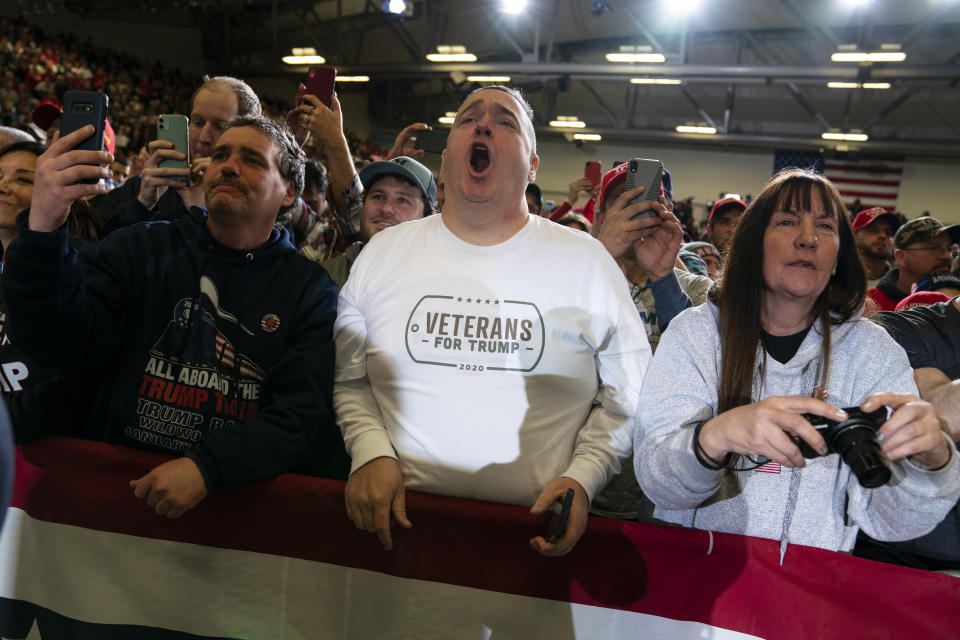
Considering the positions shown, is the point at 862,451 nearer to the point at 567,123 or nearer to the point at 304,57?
the point at 304,57

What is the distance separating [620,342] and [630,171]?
0.67 meters

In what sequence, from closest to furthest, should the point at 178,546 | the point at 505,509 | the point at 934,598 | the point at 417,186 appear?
the point at 934,598
the point at 505,509
the point at 178,546
the point at 417,186

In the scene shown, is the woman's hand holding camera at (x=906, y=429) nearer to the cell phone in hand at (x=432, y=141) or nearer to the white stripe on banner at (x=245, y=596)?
the white stripe on banner at (x=245, y=596)

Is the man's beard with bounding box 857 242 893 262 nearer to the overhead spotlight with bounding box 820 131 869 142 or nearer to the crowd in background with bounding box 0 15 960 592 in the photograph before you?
the crowd in background with bounding box 0 15 960 592

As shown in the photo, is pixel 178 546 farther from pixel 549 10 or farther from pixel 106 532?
pixel 549 10

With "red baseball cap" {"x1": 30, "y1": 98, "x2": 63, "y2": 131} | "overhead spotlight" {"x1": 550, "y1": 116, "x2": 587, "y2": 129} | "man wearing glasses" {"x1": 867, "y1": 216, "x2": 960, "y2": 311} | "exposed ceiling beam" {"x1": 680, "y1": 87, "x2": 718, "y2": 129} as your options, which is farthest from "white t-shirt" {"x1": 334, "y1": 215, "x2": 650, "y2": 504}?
"overhead spotlight" {"x1": 550, "y1": 116, "x2": 587, "y2": 129}

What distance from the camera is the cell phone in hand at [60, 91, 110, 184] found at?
1.75 metres

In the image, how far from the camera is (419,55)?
1714 cm

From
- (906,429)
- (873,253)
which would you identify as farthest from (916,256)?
(906,429)

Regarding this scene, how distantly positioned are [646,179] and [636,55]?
1302 centimetres

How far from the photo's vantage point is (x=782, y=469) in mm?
1670

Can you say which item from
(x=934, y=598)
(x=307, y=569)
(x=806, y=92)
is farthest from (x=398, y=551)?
(x=806, y=92)

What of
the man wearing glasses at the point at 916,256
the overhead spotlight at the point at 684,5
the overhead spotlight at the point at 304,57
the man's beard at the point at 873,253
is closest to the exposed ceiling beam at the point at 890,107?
the overhead spotlight at the point at 684,5

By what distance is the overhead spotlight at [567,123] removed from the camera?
19125 mm
